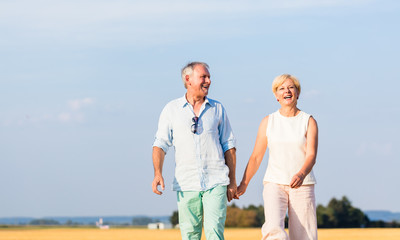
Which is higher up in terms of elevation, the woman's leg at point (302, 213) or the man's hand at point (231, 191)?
the man's hand at point (231, 191)

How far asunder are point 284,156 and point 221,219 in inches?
44.4

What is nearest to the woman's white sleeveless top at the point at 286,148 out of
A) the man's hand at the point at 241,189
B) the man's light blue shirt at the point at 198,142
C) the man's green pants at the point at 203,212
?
the man's hand at the point at 241,189

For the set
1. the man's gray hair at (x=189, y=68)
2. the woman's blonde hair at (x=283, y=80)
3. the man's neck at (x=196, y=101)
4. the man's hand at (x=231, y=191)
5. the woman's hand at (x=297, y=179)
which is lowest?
the man's hand at (x=231, y=191)

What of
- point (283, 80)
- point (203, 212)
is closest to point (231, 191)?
point (203, 212)

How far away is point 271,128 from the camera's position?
30.7 ft

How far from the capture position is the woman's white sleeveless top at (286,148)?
29.8 ft

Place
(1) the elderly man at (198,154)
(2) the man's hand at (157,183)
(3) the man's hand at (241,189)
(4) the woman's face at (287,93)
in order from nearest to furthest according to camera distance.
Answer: (2) the man's hand at (157,183)
(1) the elderly man at (198,154)
(4) the woman's face at (287,93)
(3) the man's hand at (241,189)

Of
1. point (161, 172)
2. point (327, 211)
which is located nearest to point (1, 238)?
point (161, 172)

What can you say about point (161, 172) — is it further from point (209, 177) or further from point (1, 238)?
point (1, 238)

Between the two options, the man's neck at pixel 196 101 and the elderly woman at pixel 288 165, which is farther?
the man's neck at pixel 196 101

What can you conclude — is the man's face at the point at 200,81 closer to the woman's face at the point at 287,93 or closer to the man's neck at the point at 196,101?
the man's neck at the point at 196,101

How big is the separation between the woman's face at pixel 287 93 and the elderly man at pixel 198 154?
0.75 metres

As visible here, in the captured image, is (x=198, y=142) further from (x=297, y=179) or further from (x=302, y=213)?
(x=302, y=213)

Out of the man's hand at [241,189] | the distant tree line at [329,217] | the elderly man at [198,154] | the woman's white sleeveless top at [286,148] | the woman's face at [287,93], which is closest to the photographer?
the elderly man at [198,154]
